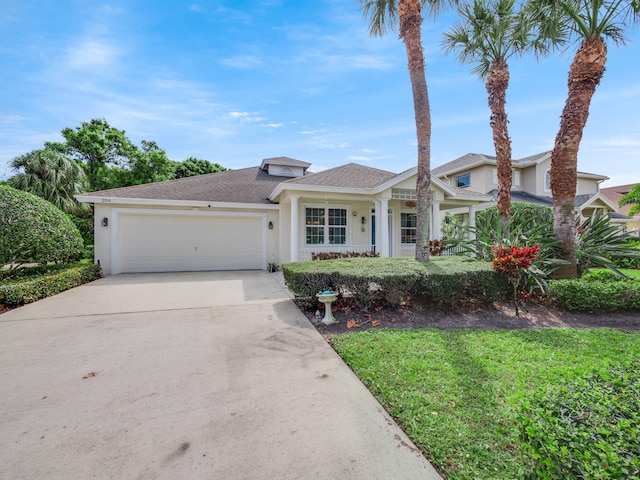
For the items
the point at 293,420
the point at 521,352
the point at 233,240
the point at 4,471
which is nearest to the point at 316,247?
the point at 233,240

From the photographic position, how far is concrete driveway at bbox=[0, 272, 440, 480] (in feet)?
6.91

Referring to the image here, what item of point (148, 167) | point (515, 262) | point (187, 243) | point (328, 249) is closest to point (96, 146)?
point (148, 167)

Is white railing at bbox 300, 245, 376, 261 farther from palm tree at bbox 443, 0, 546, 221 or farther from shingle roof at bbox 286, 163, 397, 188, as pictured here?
palm tree at bbox 443, 0, 546, 221

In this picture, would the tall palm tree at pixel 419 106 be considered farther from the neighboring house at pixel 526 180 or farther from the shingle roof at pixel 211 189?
the neighboring house at pixel 526 180

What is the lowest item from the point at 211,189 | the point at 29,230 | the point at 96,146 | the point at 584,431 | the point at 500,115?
the point at 584,431

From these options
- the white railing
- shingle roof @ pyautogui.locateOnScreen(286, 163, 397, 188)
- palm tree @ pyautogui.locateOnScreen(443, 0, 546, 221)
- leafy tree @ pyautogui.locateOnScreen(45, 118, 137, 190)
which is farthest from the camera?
leafy tree @ pyautogui.locateOnScreen(45, 118, 137, 190)

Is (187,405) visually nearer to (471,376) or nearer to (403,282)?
(471,376)

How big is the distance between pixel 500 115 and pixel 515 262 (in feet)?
21.5

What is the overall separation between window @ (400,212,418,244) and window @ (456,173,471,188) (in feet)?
26.9

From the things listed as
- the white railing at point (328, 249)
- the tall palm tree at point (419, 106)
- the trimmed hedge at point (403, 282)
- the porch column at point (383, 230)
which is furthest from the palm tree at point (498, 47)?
the white railing at point (328, 249)

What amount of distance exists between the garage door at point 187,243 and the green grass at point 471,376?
8.70 metres

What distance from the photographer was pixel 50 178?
15.3m

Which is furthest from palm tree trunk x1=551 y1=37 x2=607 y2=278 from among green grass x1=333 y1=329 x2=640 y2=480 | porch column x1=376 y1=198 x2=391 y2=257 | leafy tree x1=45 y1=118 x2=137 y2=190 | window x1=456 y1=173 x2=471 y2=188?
leafy tree x1=45 y1=118 x2=137 y2=190

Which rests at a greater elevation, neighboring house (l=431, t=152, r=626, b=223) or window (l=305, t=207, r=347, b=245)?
neighboring house (l=431, t=152, r=626, b=223)
